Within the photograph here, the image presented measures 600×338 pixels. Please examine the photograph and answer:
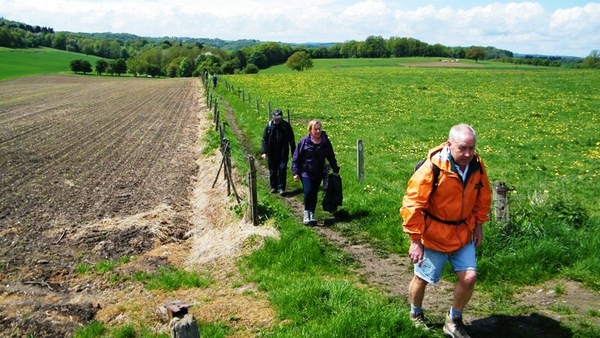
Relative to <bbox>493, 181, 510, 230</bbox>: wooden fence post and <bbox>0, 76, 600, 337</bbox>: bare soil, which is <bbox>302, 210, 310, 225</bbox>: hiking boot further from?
<bbox>493, 181, 510, 230</bbox>: wooden fence post

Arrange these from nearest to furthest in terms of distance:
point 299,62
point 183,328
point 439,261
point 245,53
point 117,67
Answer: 1. point 183,328
2. point 439,261
3. point 299,62
4. point 117,67
5. point 245,53

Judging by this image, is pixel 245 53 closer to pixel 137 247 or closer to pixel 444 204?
pixel 137 247

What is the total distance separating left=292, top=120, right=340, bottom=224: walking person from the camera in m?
9.20

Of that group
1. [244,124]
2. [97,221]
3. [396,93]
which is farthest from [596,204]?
[396,93]

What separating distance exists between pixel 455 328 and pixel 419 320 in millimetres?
373

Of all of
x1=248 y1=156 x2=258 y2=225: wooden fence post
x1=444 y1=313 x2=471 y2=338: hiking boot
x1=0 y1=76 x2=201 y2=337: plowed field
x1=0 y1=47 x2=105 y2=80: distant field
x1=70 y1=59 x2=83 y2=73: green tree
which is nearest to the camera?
x1=444 y1=313 x2=471 y2=338: hiking boot

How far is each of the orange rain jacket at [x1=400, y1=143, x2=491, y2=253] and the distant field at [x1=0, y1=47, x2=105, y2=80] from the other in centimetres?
8990

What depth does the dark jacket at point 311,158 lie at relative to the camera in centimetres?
922

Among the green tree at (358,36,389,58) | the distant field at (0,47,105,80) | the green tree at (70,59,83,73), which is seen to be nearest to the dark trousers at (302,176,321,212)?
the distant field at (0,47,105,80)

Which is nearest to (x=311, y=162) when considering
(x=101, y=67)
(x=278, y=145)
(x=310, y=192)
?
(x=310, y=192)

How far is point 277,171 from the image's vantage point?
38.6ft

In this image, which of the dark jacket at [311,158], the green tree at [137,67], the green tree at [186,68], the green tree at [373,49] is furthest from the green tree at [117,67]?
the dark jacket at [311,158]

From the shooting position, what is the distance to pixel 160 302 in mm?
6582

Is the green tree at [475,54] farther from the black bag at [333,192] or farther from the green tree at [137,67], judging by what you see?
the black bag at [333,192]
